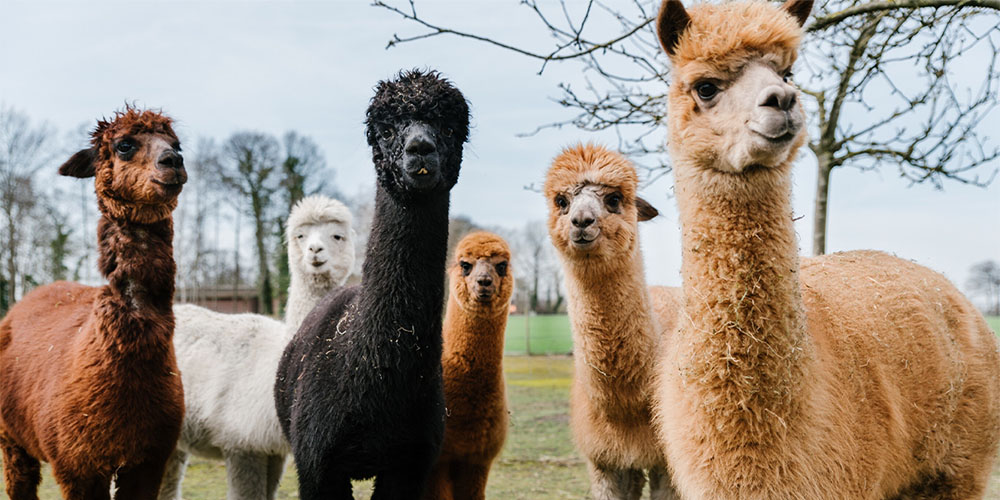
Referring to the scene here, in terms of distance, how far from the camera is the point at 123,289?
4277 millimetres

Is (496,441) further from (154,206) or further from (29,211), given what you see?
(29,211)

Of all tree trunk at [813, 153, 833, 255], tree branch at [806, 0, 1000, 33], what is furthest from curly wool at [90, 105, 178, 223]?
tree trunk at [813, 153, 833, 255]

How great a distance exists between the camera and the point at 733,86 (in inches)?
112

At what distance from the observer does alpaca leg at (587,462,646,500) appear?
4594 millimetres

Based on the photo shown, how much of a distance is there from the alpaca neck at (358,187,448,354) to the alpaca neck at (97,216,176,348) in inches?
60.3

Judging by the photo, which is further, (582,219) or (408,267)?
(582,219)

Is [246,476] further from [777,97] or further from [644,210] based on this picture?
[777,97]

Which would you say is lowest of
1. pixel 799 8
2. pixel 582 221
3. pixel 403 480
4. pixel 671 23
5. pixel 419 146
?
pixel 403 480

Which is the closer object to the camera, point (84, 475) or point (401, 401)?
point (401, 401)

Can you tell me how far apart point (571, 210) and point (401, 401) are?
1.64 meters

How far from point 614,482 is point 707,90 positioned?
267cm

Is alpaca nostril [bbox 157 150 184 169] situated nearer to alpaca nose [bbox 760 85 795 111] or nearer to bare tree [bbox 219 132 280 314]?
alpaca nose [bbox 760 85 795 111]

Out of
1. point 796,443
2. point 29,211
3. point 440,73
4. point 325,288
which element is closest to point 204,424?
point 325,288

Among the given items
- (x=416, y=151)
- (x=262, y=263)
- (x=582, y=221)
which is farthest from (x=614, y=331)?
(x=262, y=263)
